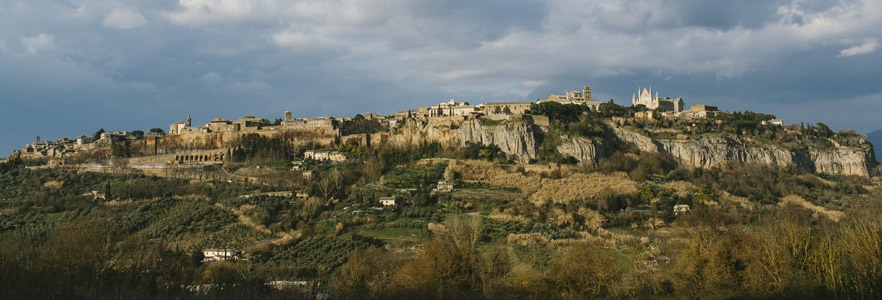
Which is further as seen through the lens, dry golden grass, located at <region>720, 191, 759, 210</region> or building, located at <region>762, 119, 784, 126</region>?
building, located at <region>762, 119, 784, 126</region>

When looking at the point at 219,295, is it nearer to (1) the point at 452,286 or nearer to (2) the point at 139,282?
(2) the point at 139,282

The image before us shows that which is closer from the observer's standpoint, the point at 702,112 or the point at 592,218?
the point at 592,218

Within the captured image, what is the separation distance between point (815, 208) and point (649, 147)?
14759 millimetres

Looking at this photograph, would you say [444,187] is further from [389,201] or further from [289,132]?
[289,132]

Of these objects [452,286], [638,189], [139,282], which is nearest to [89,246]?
[139,282]

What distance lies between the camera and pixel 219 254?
31234 millimetres

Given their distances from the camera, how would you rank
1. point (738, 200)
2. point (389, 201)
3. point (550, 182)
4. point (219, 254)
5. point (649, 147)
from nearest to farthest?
point (219, 254) < point (389, 201) < point (738, 200) < point (550, 182) < point (649, 147)

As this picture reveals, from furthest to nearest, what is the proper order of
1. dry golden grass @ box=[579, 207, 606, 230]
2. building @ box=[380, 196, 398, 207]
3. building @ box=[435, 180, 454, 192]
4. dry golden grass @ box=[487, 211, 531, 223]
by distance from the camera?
1. building @ box=[435, 180, 454, 192]
2. building @ box=[380, 196, 398, 207]
3. dry golden grass @ box=[487, 211, 531, 223]
4. dry golden grass @ box=[579, 207, 606, 230]

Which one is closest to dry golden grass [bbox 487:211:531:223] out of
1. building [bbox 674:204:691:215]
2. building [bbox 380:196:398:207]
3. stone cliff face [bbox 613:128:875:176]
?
building [bbox 380:196:398:207]

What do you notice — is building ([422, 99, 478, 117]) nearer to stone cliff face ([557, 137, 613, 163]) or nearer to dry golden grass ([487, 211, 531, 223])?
stone cliff face ([557, 137, 613, 163])

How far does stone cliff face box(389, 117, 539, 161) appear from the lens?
51.7 metres

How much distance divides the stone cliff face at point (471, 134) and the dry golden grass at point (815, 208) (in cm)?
1941

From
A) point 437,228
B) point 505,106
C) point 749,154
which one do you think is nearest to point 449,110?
point 505,106

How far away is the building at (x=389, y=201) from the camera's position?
40.3 metres
